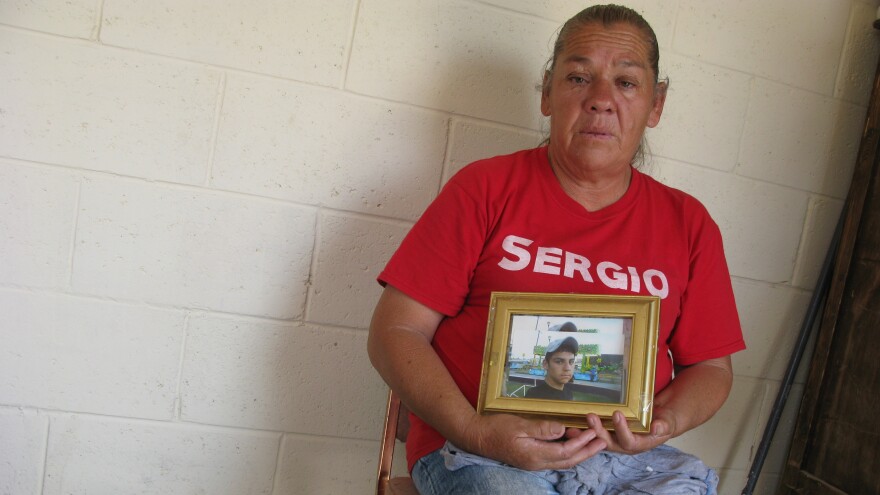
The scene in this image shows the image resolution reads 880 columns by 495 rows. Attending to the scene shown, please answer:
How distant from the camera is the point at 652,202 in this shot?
155cm

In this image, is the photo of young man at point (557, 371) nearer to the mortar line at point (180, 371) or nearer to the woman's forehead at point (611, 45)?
the woman's forehead at point (611, 45)

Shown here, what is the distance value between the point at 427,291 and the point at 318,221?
1.60 ft

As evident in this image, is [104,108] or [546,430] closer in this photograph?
[546,430]

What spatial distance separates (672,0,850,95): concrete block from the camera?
1936 mm

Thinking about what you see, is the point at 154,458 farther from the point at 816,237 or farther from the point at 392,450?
the point at 816,237

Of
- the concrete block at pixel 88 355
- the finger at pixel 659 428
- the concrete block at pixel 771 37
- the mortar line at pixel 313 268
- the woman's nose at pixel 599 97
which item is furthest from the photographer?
the concrete block at pixel 771 37

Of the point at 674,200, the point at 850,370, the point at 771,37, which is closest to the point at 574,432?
the point at 674,200

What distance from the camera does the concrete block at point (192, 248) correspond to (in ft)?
5.49

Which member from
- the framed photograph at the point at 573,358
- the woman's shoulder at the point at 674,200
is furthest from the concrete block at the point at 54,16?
the woman's shoulder at the point at 674,200

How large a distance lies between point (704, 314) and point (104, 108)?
1316mm

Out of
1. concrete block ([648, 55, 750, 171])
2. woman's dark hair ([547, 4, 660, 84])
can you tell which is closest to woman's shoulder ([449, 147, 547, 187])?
woman's dark hair ([547, 4, 660, 84])

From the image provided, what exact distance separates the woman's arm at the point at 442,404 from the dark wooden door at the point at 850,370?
987 mm

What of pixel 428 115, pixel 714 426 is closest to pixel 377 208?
pixel 428 115

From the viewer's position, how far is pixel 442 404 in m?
1.28
